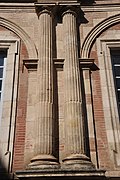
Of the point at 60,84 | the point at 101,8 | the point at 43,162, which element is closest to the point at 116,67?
the point at 60,84

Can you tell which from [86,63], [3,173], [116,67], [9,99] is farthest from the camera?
[116,67]

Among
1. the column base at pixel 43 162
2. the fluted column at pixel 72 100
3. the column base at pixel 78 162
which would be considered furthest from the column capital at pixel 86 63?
the column base at pixel 43 162

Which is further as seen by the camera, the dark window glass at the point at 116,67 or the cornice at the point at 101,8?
the cornice at the point at 101,8

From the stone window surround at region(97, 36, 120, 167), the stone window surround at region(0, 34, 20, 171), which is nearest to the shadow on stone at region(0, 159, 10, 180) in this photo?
the stone window surround at region(0, 34, 20, 171)

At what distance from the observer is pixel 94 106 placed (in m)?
8.66

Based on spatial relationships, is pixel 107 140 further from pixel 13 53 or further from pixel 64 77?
pixel 13 53

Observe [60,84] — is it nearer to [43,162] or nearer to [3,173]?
[43,162]

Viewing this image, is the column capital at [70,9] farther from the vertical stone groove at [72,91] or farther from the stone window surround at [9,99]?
the stone window surround at [9,99]

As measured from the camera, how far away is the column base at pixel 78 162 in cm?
711

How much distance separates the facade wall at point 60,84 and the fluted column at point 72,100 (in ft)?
0.73

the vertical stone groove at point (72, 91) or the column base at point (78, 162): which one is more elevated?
the vertical stone groove at point (72, 91)

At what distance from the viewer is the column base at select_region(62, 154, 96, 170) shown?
7.11m

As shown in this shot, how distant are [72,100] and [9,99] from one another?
1871 millimetres

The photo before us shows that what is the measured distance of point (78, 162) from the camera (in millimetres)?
7211
